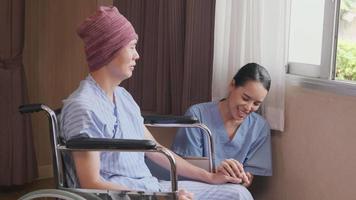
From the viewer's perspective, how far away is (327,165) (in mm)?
1642

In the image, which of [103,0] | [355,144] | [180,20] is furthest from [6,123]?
[355,144]

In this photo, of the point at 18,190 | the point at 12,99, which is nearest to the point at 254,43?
the point at 12,99

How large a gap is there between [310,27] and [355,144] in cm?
54

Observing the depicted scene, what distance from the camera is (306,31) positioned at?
1.86 metres

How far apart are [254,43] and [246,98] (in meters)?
0.27

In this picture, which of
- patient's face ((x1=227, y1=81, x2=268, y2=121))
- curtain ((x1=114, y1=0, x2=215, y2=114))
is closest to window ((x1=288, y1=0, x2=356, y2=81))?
patient's face ((x1=227, y1=81, x2=268, y2=121))

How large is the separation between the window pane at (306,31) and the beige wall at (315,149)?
15 centimetres

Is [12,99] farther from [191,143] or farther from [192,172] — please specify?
[192,172]

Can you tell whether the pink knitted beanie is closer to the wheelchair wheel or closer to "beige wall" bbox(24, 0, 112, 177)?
the wheelchair wheel

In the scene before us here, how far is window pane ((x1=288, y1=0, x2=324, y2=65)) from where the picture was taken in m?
1.79

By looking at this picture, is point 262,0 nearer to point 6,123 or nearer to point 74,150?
point 74,150

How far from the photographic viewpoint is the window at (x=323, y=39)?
166 cm

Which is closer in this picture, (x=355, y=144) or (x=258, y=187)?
(x=355, y=144)

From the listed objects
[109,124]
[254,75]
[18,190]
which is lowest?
[18,190]
